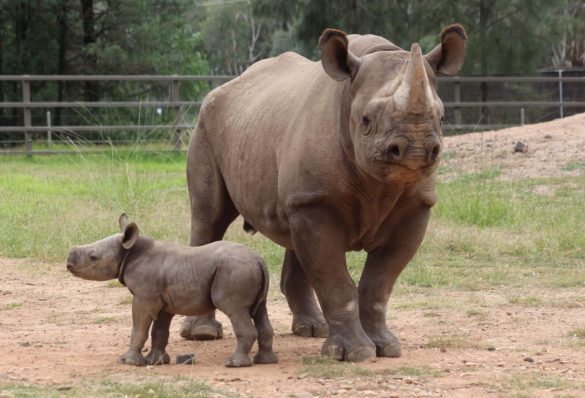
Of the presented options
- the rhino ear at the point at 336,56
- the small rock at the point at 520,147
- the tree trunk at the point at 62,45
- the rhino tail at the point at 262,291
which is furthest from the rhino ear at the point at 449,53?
the tree trunk at the point at 62,45

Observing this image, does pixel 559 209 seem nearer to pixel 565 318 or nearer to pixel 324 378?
pixel 565 318

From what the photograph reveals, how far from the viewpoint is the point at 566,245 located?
1166cm

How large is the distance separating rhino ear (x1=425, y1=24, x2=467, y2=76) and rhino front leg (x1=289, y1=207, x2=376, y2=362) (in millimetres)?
1043

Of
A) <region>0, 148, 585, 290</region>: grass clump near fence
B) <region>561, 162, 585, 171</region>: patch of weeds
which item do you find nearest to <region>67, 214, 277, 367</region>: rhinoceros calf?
<region>0, 148, 585, 290</region>: grass clump near fence

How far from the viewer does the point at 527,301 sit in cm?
923

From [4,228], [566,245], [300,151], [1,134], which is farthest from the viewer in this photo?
[1,134]

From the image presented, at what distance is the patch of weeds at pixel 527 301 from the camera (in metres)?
9.15

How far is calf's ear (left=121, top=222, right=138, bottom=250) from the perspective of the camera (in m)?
6.91

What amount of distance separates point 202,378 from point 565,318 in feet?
10.5

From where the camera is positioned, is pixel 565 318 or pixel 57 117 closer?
pixel 565 318

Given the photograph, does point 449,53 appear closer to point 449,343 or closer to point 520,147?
point 449,343

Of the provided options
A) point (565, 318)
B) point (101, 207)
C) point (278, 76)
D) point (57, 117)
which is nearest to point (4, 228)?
point (101, 207)

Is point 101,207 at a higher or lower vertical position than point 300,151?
lower

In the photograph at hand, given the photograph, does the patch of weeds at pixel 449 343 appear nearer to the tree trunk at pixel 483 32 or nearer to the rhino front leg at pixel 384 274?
the rhino front leg at pixel 384 274
